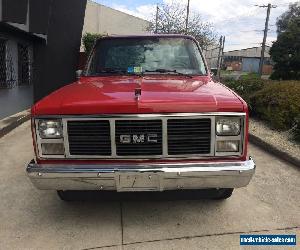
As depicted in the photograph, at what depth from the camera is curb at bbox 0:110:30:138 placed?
7866mm

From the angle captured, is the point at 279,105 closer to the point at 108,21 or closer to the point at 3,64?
the point at 3,64

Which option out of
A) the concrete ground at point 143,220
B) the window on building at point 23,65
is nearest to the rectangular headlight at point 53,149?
the concrete ground at point 143,220

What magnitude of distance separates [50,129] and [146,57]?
6.47 ft

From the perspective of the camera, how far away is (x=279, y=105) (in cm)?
768

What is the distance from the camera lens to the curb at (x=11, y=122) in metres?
7.87

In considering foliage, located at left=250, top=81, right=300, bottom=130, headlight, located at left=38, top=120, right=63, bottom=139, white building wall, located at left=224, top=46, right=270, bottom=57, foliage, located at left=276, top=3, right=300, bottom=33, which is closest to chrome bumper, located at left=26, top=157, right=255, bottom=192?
headlight, located at left=38, top=120, right=63, bottom=139

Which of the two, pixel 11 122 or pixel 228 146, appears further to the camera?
pixel 11 122

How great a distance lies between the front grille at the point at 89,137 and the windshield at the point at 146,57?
1.55m

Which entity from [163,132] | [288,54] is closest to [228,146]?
[163,132]

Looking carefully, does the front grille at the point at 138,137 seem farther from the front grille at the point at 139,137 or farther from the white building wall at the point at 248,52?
the white building wall at the point at 248,52

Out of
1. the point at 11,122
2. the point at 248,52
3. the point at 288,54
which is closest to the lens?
the point at 11,122

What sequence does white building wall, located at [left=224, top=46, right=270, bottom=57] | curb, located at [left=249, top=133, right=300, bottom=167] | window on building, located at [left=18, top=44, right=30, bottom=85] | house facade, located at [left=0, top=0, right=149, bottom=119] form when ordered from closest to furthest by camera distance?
curb, located at [left=249, top=133, right=300, bottom=167], house facade, located at [left=0, top=0, right=149, bottom=119], window on building, located at [left=18, top=44, right=30, bottom=85], white building wall, located at [left=224, top=46, right=270, bottom=57]

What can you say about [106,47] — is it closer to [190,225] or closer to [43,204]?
[43,204]

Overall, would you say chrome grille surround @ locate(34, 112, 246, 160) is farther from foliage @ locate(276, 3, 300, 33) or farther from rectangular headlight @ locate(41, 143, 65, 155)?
foliage @ locate(276, 3, 300, 33)
